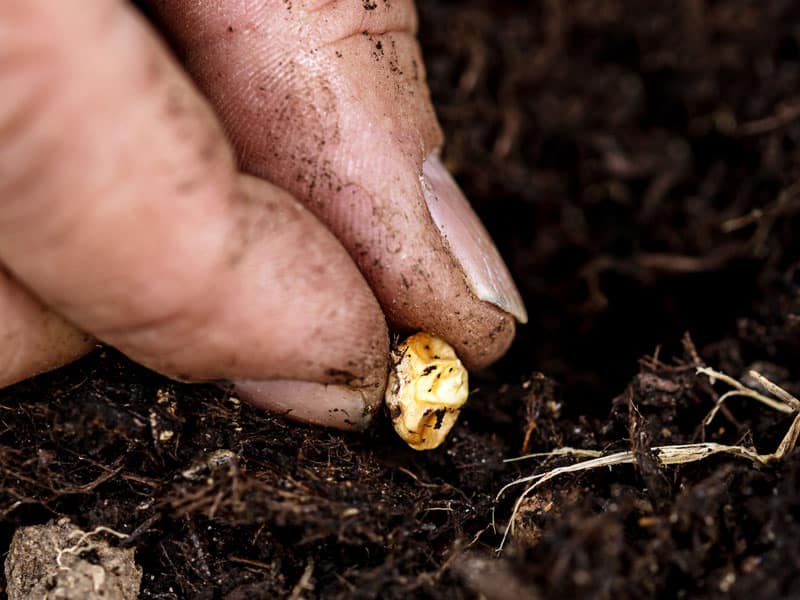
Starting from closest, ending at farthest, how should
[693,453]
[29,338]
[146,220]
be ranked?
[146,220], [29,338], [693,453]

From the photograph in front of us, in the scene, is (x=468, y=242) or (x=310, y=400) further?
(x=468, y=242)

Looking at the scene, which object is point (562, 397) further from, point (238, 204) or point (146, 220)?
point (146, 220)

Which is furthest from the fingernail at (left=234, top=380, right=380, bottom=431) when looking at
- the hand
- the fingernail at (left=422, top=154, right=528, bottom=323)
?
the fingernail at (left=422, top=154, right=528, bottom=323)

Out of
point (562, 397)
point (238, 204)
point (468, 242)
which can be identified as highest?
point (238, 204)

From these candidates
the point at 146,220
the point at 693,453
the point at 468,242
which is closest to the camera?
the point at 146,220

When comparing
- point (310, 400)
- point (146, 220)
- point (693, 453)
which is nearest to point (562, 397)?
point (693, 453)

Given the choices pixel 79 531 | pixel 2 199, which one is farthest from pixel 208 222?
pixel 79 531

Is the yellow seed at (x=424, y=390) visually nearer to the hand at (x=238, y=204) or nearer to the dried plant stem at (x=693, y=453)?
the hand at (x=238, y=204)
